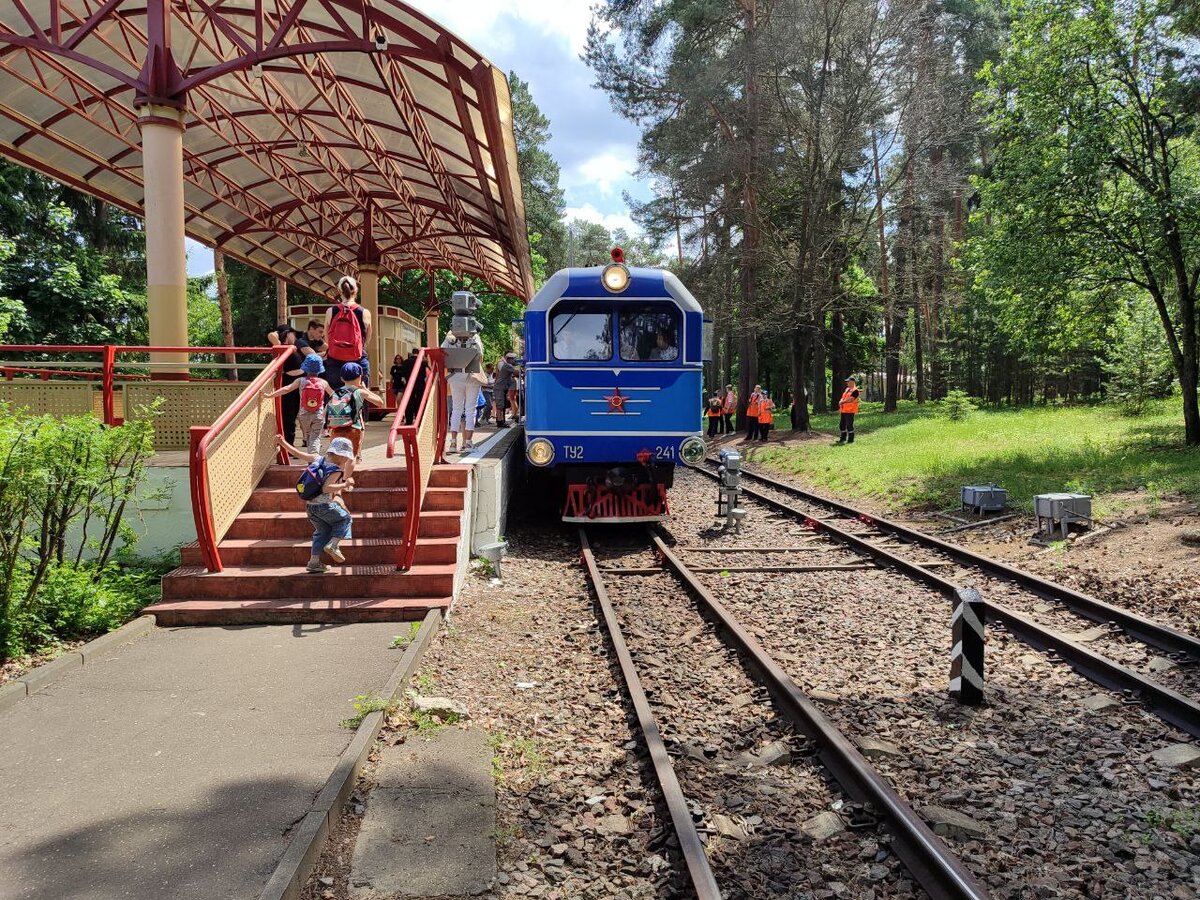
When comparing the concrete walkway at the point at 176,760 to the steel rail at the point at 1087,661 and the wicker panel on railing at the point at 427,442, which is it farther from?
the steel rail at the point at 1087,661

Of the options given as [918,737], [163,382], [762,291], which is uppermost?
[762,291]

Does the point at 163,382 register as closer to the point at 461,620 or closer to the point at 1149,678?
the point at 461,620

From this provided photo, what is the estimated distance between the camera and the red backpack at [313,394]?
7742 mm

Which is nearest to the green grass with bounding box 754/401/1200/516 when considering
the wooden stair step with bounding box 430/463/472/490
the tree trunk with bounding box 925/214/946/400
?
the tree trunk with bounding box 925/214/946/400

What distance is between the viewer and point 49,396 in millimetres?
8352

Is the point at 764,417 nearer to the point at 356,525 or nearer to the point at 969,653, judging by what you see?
the point at 356,525

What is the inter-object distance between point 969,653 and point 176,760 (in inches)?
188

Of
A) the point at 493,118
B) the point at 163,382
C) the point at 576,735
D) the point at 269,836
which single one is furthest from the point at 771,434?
the point at 269,836

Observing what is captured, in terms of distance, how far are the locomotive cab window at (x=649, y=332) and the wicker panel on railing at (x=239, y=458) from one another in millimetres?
4510

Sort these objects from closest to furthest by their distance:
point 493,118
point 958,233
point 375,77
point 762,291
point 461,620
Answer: point 461,620 → point 493,118 → point 375,77 → point 762,291 → point 958,233

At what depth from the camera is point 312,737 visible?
425 cm

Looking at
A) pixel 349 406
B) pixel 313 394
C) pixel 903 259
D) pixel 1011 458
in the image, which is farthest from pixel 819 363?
pixel 313 394

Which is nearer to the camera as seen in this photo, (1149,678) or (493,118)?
A: (1149,678)

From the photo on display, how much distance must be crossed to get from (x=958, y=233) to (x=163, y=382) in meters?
33.7
